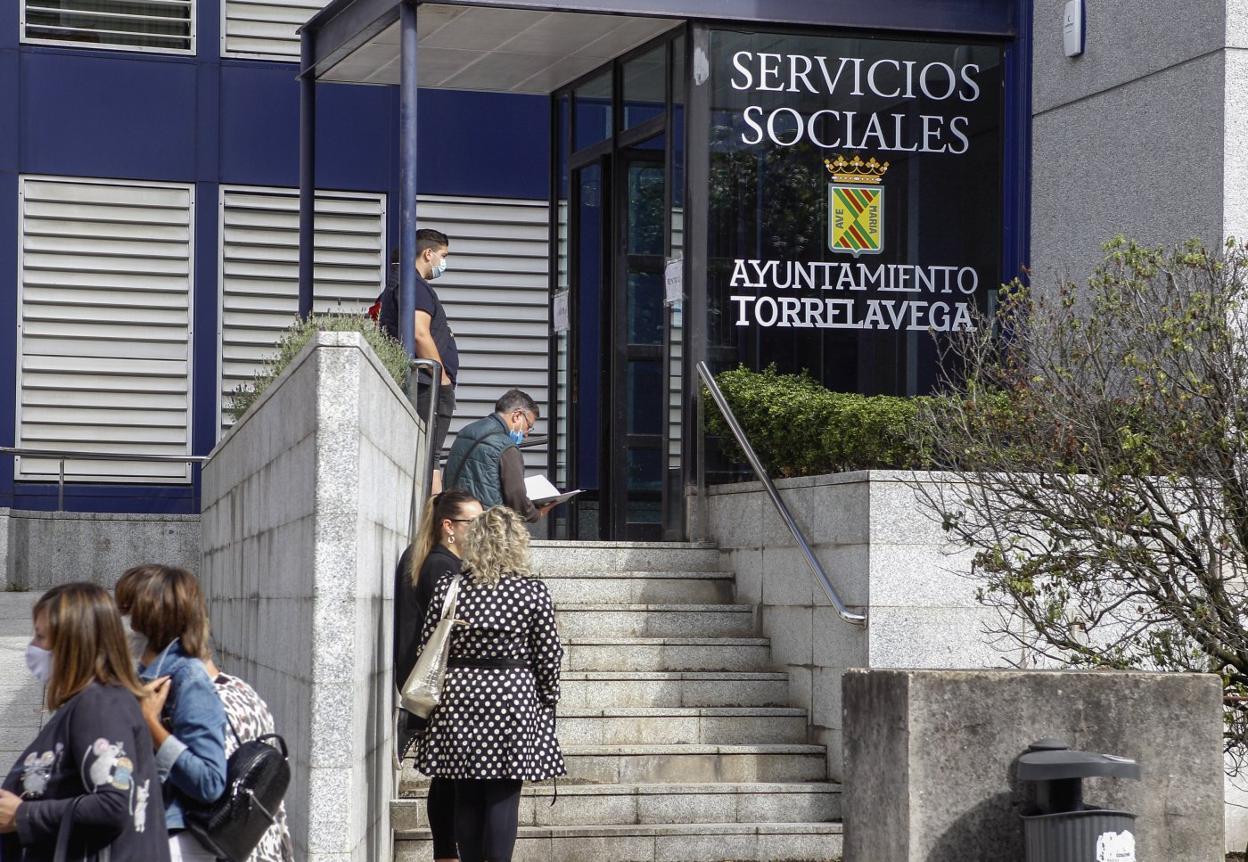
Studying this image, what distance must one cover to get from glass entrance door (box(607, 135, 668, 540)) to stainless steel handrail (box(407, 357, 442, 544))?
82.6 inches

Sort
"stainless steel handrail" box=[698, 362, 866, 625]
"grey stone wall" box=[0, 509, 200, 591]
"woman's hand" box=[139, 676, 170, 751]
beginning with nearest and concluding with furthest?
1. "woman's hand" box=[139, 676, 170, 751]
2. "stainless steel handrail" box=[698, 362, 866, 625]
3. "grey stone wall" box=[0, 509, 200, 591]

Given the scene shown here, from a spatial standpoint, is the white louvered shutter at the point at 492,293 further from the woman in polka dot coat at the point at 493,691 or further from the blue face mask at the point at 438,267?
the woman in polka dot coat at the point at 493,691

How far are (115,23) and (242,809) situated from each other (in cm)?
1280

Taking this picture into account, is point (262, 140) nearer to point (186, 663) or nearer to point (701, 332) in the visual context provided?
point (701, 332)

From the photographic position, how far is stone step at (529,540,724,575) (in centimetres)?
1069

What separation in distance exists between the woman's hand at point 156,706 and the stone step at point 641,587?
5.92m

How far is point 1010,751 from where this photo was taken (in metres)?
6.39

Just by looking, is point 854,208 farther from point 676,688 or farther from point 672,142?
point 676,688

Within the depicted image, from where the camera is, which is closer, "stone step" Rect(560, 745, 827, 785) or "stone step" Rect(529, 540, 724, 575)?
"stone step" Rect(560, 745, 827, 785)

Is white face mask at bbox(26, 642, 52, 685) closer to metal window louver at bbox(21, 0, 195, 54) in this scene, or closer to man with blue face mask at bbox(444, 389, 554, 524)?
man with blue face mask at bbox(444, 389, 554, 524)

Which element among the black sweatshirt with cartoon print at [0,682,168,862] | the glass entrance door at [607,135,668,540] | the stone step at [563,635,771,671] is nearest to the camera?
the black sweatshirt with cartoon print at [0,682,168,862]

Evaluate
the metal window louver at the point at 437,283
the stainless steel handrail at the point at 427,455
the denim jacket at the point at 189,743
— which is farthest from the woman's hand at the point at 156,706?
the metal window louver at the point at 437,283

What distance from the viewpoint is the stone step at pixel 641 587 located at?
10.5 metres

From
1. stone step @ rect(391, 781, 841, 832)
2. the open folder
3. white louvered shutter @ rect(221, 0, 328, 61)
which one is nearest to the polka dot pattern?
stone step @ rect(391, 781, 841, 832)
